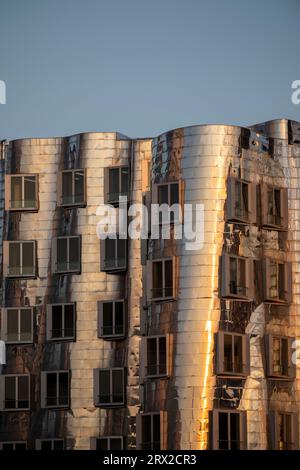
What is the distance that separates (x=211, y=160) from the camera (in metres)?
101

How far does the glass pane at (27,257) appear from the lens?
106000 millimetres

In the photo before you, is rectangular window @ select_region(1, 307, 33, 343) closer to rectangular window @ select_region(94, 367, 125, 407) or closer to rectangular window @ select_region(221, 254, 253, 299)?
rectangular window @ select_region(94, 367, 125, 407)

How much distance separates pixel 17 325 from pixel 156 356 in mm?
9487

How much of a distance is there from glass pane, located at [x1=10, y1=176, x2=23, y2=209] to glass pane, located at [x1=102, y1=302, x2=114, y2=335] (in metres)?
7.60

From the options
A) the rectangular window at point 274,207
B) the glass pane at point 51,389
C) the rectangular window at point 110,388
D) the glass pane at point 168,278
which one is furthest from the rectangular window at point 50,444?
the rectangular window at point 274,207

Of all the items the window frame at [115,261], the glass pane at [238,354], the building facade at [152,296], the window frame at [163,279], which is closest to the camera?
the building facade at [152,296]

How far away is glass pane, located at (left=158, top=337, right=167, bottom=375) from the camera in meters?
99.2

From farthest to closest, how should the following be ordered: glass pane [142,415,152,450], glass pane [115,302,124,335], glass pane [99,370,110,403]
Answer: glass pane [115,302,124,335] < glass pane [99,370,110,403] < glass pane [142,415,152,450]

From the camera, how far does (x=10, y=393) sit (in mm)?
104750

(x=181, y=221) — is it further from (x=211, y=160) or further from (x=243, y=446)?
(x=243, y=446)

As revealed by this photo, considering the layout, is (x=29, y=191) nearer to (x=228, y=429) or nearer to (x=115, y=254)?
(x=115, y=254)

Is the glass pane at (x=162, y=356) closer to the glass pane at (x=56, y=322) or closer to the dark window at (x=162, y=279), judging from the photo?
the dark window at (x=162, y=279)

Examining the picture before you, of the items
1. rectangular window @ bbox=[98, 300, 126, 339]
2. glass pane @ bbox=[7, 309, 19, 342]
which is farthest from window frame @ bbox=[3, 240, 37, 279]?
rectangular window @ bbox=[98, 300, 126, 339]

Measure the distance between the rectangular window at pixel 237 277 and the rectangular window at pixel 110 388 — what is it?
782 cm
